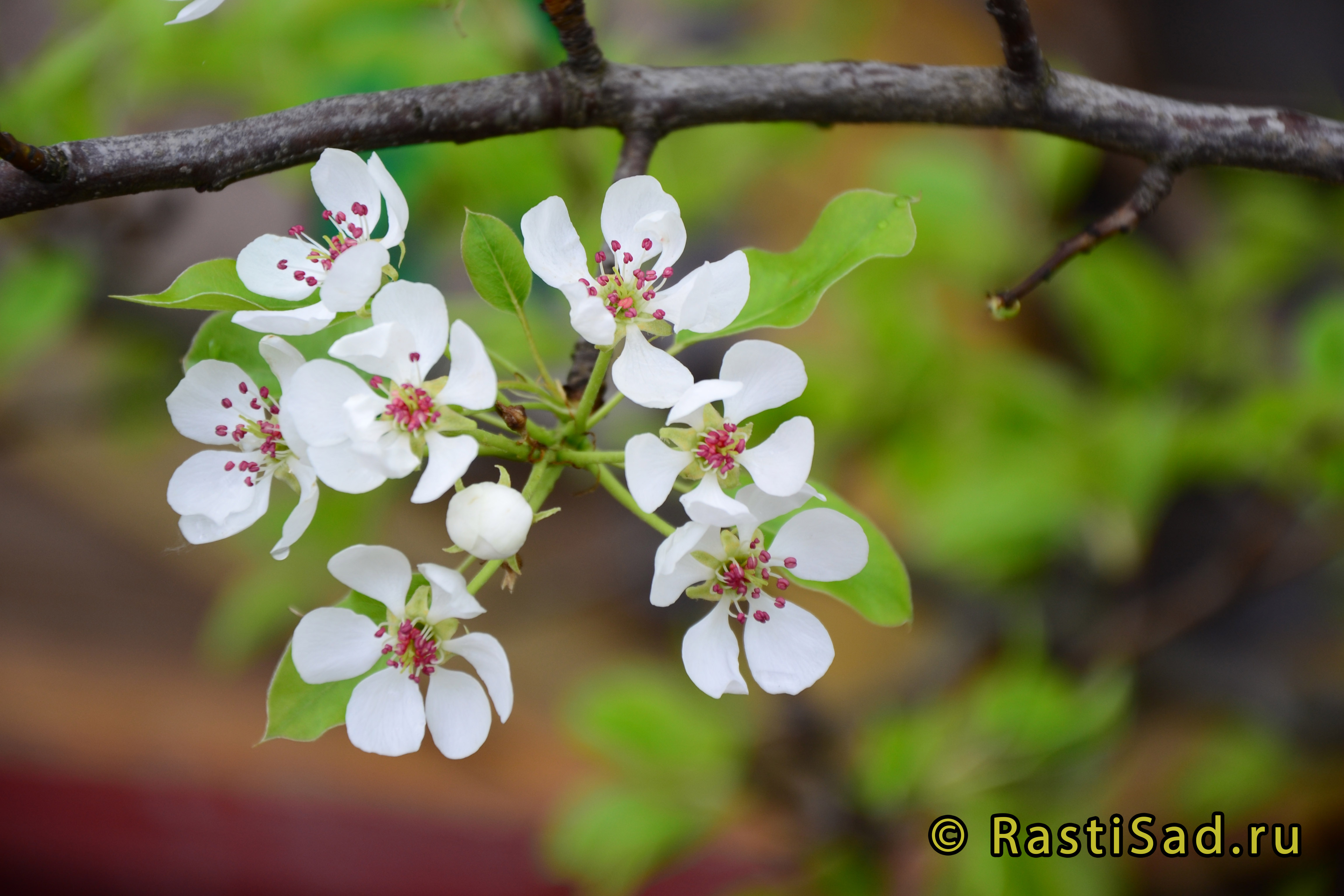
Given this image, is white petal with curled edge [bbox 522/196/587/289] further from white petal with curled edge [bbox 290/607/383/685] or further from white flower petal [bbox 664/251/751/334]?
white petal with curled edge [bbox 290/607/383/685]

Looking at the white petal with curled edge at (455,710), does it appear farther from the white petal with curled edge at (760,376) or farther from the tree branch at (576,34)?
the tree branch at (576,34)

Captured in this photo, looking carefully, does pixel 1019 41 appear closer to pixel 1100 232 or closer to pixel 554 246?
pixel 1100 232

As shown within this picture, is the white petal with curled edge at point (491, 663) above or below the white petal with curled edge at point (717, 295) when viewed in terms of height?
below

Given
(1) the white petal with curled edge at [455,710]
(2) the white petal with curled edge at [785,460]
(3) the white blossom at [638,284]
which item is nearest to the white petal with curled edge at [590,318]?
(3) the white blossom at [638,284]

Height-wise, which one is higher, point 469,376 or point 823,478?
point 823,478

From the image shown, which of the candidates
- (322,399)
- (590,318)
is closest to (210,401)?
(322,399)

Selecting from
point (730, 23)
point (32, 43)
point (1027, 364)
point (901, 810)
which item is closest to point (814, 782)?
point (901, 810)
